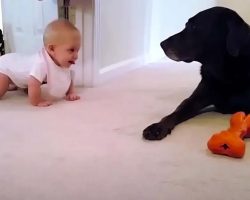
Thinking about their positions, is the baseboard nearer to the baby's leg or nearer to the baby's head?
the baby's head

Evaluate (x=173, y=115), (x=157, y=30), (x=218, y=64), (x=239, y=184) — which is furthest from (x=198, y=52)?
(x=157, y=30)

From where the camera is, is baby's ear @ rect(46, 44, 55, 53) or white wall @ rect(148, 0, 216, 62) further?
white wall @ rect(148, 0, 216, 62)

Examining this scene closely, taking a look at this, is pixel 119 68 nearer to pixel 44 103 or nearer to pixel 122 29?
pixel 122 29

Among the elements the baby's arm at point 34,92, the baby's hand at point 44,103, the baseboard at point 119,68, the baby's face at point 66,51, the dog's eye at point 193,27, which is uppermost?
the dog's eye at point 193,27

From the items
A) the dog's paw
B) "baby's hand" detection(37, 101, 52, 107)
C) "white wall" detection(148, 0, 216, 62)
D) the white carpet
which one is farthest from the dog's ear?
"white wall" detection(148, 0, 216, 62)

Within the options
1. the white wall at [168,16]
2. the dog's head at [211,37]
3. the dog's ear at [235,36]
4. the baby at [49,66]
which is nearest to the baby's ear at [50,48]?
the baby at [49,66]

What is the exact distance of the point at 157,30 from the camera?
9.00ft

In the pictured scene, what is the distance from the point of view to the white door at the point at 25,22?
6.33ft

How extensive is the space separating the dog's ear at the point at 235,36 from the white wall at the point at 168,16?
4.32 ft

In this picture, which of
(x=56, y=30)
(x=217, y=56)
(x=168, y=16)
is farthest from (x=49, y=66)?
(x=168, y=16)

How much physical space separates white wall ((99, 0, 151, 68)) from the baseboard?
2cm

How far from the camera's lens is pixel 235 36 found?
1363mm

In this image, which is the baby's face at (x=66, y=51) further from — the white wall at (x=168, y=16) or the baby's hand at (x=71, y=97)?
the white wall at (x=168, y=16)

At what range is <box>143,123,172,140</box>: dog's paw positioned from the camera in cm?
121
